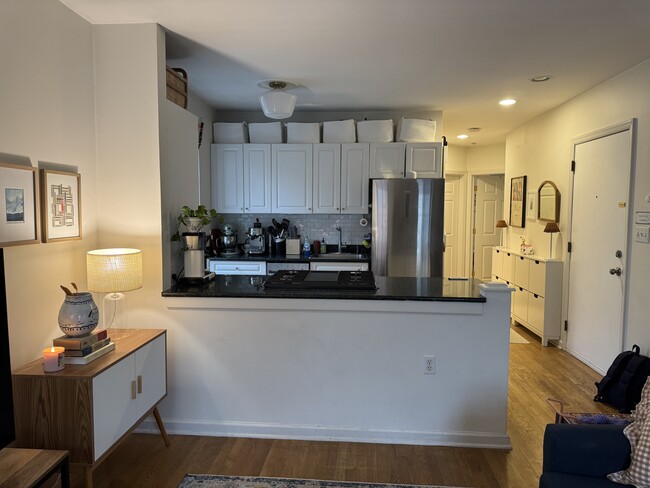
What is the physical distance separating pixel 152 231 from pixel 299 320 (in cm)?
104

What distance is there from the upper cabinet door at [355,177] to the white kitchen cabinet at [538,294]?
6.33 feet

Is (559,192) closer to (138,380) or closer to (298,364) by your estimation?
(298,364)

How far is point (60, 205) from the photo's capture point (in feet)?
7.36

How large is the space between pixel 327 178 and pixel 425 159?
1.05 m

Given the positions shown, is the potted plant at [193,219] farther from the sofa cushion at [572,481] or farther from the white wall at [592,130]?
the white wall at [592,130]

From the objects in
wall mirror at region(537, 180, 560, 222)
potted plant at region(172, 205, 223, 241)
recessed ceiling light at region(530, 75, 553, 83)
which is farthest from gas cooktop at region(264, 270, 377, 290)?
wall mirror at region(537, 180, 560, 222)

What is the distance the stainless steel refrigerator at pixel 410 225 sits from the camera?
4.18 meters

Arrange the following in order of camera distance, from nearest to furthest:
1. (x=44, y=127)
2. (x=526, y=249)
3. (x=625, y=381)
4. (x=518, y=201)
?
1. (x=44, y=127)
2. (x=625, y=381)
3. (x=526, y=249)
4. (x=518, y=201)

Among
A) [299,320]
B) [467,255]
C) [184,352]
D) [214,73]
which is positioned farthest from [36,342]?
[467,255]

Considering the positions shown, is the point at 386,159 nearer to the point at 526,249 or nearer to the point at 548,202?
the point at 548,202

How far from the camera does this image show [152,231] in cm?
261

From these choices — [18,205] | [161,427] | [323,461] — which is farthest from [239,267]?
[18,205]

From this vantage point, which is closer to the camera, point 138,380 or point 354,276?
point 138,380

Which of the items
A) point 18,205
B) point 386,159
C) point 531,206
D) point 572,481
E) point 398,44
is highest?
point 398,44
